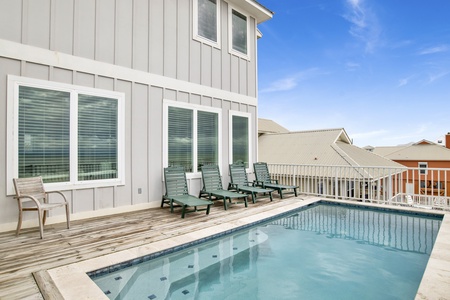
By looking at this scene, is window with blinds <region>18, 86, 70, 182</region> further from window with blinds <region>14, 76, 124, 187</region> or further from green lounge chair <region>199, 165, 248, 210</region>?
green lounge chair <region>199, 165, 248, 210</region>

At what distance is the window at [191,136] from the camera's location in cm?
614

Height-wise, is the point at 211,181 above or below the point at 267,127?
below

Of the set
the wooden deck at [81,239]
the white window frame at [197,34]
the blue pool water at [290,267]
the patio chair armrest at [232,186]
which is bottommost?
the blue pool water at [290,267]

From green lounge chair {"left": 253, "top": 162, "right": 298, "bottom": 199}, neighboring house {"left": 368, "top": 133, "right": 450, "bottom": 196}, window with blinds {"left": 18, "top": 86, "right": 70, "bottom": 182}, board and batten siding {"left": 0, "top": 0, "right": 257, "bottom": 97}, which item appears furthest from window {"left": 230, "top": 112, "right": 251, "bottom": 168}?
neighboring house {"left": 368, "top": 133, "right": 450, "bottom": 196}

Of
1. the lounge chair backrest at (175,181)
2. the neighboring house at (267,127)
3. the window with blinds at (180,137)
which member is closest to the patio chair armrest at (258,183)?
the window with blinds at (180,137)

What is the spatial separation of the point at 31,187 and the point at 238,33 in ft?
22.0

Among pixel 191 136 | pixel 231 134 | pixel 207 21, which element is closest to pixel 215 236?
pixel 191 136

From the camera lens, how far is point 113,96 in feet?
17.0

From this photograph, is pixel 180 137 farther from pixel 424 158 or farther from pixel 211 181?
pixel 424 158

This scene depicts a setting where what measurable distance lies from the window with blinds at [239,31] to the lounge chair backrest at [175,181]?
428 centimetres

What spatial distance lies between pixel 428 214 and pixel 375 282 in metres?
3.88

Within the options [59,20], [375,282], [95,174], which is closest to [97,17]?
[59,20]

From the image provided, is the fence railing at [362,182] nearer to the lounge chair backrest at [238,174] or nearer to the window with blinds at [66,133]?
the lounge chair backrest at [238,174]

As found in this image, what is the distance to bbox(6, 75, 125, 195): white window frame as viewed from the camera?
4074 mm
